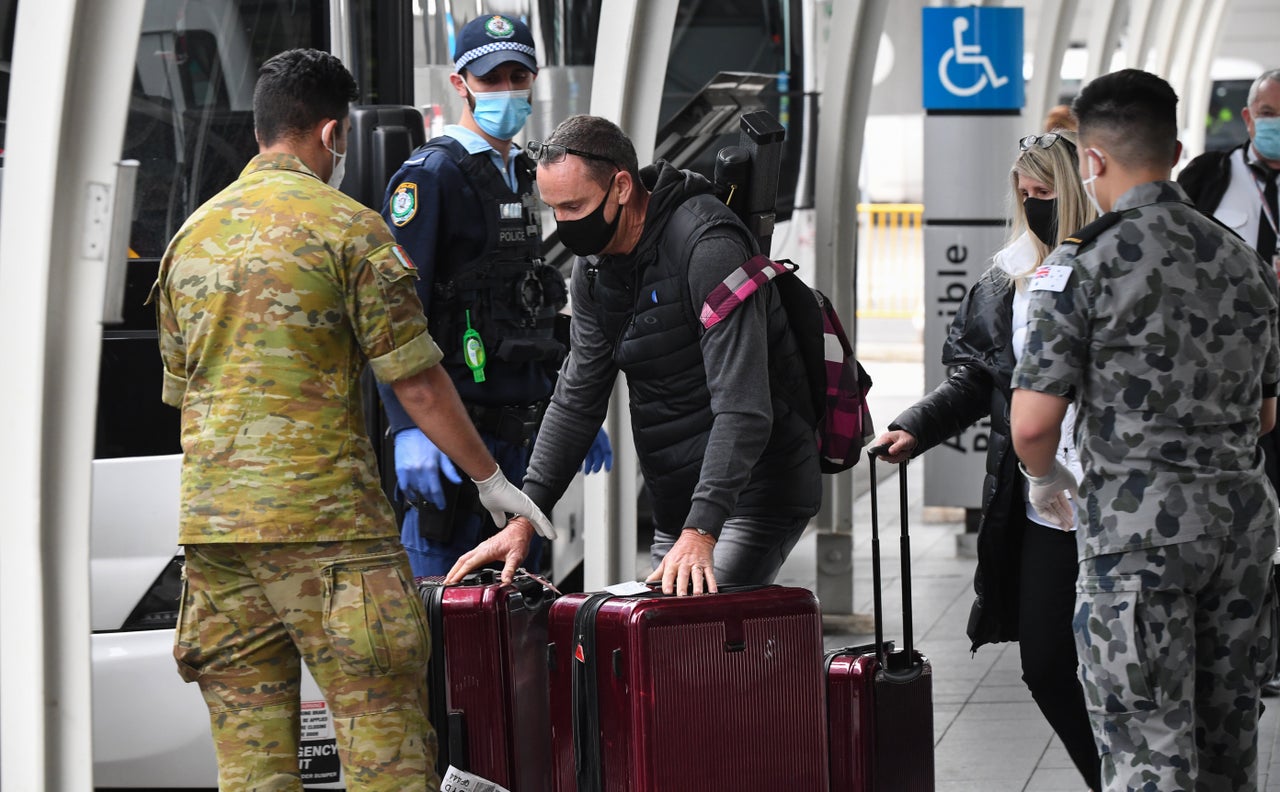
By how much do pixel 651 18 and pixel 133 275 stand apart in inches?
65.7

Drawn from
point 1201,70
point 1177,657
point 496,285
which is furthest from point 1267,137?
point 1201,70

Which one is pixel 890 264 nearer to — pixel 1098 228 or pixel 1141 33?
pixel 1141 33

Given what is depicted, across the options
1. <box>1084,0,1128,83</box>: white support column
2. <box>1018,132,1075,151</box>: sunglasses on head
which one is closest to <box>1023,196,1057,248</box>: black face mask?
<box>1018,132,1075,151</box>: sunglasses on head

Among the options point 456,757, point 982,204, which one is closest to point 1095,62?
point 982,204

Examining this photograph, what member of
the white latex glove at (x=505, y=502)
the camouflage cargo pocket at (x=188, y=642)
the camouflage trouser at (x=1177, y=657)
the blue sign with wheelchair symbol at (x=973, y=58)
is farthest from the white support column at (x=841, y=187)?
the camouflage cargo pocket at (x=188, y=642)

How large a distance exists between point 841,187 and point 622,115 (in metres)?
1.78

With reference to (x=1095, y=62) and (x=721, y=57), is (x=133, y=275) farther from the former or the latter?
(x=1095, y=62)

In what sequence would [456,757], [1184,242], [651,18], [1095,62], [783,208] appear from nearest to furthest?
1. [1184,242]
2. [456,757]
3. [651,18]
4. [783,208]
5. [1095,62]

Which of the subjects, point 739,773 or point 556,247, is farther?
point 556,247

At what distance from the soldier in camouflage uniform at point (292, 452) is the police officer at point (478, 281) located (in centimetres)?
85

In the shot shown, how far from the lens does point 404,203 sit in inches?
169

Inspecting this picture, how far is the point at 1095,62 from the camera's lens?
9695mm

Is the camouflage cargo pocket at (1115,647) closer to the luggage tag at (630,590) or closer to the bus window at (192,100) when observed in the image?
the luggage tag at (630,590)

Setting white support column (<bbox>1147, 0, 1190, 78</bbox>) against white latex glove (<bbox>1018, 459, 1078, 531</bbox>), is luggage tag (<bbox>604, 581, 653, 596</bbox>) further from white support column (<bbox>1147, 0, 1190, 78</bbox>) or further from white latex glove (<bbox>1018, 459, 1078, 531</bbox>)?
white support column (<bbox>1147, 0, 1190, 78</bbox>)
